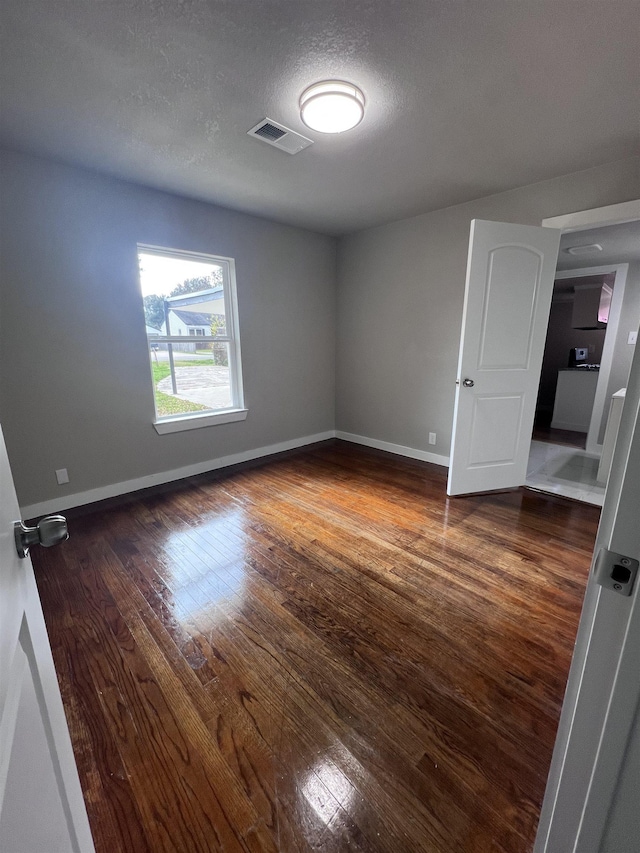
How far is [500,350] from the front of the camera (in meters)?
2.79

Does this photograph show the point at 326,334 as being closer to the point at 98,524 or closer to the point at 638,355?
the point at 98,524

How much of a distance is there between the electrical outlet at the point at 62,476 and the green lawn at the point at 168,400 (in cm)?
84

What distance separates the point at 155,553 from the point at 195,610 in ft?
2.07

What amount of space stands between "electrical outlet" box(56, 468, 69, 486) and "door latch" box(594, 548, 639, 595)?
3217 mm

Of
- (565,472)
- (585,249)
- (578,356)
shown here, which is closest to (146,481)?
(565,472)

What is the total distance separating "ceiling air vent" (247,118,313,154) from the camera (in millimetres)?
1975

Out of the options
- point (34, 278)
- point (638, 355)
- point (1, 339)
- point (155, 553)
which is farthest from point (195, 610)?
point (34, 278)

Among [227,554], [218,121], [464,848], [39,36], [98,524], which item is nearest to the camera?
[464,848]

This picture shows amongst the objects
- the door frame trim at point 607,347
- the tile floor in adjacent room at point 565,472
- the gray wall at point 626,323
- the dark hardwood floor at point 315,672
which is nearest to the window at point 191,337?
the dark hardwood floor at point 315,672

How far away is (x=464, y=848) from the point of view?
932 mm

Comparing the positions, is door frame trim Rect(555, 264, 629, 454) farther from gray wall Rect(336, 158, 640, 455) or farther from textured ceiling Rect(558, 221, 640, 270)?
gray wall Rect(336, 158, 640, 455)

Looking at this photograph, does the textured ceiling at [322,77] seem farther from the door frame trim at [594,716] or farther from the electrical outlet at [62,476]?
the electrical outlet at [62,476]

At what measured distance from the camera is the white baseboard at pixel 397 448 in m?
3.73

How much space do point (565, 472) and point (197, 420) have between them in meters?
3.66
